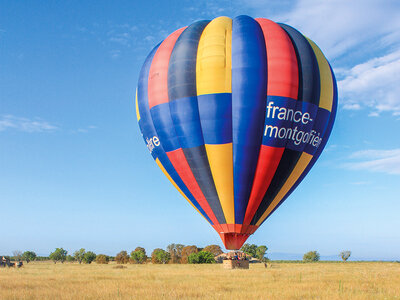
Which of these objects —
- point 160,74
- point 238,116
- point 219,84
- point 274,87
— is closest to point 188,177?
point 238,116

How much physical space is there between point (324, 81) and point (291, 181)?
618cm

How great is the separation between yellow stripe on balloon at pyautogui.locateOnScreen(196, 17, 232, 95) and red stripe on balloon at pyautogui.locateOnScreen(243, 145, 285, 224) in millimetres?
3983

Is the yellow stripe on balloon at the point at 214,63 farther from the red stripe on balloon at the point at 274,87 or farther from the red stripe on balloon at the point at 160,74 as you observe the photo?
the red stripe on balloon at the point at 274,87

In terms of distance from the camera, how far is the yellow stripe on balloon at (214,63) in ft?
77.0

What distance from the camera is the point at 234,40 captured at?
24.4 metres

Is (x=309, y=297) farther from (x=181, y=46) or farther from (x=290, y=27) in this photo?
(x=290, y=27)

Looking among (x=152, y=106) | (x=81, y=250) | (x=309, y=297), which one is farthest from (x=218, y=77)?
(x=81, y=250)

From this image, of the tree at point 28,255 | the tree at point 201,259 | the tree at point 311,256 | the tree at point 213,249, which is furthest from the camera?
the tree at point 311,256

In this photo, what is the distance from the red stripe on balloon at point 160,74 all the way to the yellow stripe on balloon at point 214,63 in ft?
6.94

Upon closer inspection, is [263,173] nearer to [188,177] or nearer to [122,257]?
[188,177]

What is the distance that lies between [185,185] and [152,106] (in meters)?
5.05

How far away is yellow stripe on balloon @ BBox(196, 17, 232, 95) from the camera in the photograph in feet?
77.0

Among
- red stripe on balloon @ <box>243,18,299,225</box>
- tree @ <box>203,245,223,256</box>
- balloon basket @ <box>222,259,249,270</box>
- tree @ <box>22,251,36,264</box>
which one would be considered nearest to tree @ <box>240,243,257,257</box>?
tree @ <box>203,245,223,256</box>

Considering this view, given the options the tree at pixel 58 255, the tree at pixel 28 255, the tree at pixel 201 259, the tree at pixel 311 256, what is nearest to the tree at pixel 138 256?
the tree at pixel 201 259
